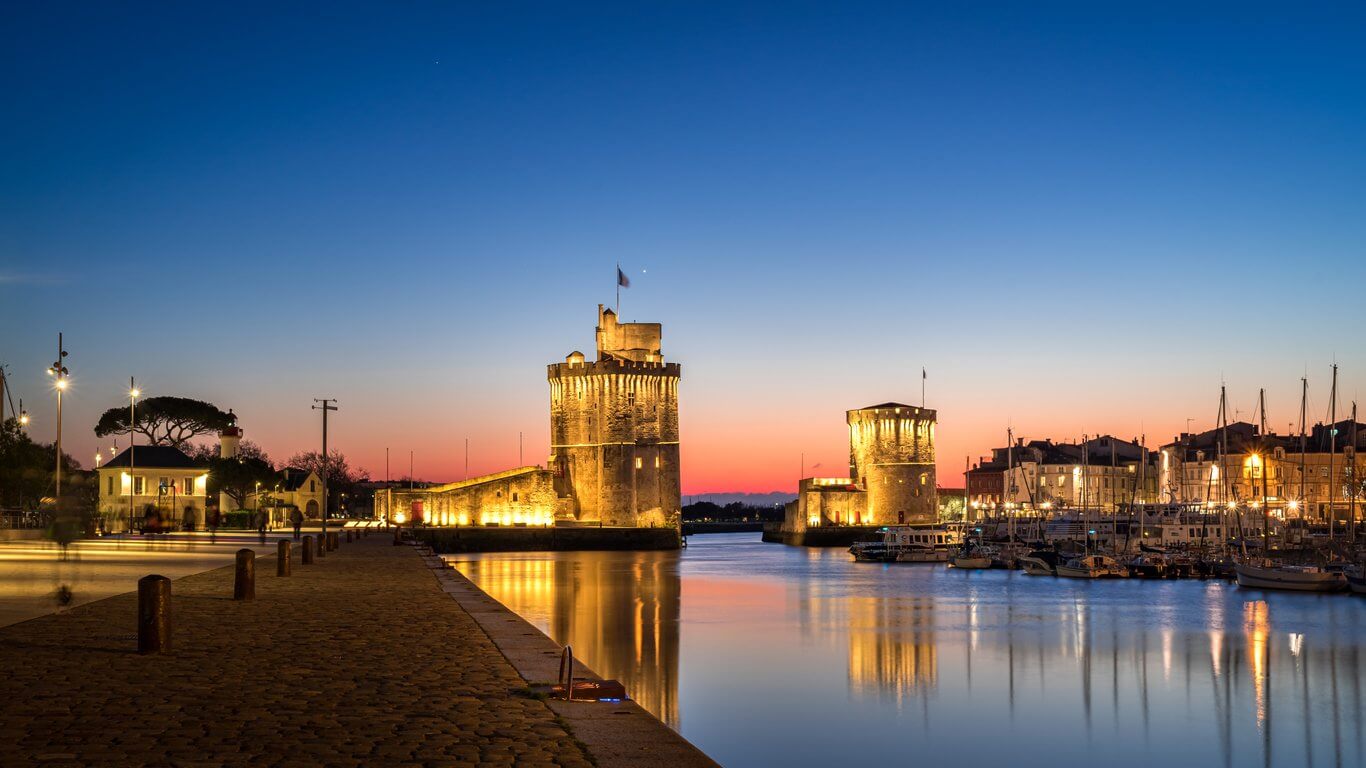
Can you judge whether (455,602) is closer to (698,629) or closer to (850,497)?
(698,629)

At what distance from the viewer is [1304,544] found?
58281mm

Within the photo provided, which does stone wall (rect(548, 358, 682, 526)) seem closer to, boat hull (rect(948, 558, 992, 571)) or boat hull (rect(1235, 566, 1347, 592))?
boat hull (rect(948, 558, 992, 571))

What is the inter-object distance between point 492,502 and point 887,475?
30.4 m

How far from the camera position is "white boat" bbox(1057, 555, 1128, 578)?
55.2 metres

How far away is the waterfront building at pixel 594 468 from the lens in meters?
79.7

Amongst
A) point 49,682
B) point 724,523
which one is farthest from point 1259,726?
point 724,523

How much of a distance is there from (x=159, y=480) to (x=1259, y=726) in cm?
6065

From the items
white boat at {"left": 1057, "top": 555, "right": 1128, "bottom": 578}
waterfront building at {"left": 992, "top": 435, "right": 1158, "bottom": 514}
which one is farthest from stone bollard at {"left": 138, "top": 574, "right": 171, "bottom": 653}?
waterfront building at {"left": 992, "top": 435, "right": 1158, "bottom": 514}

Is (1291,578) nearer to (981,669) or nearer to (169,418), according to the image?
(981,669)

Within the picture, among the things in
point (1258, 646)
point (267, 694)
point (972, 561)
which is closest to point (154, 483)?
point (972, 561)

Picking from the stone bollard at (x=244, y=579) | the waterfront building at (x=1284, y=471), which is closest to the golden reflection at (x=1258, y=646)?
the stone bollard at (x=244, y=579)

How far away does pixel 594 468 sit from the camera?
80.1 m

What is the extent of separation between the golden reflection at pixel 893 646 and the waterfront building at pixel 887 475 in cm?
5449

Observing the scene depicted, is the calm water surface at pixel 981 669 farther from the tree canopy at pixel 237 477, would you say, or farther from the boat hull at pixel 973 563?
the tree canopy at pixel 237 477
